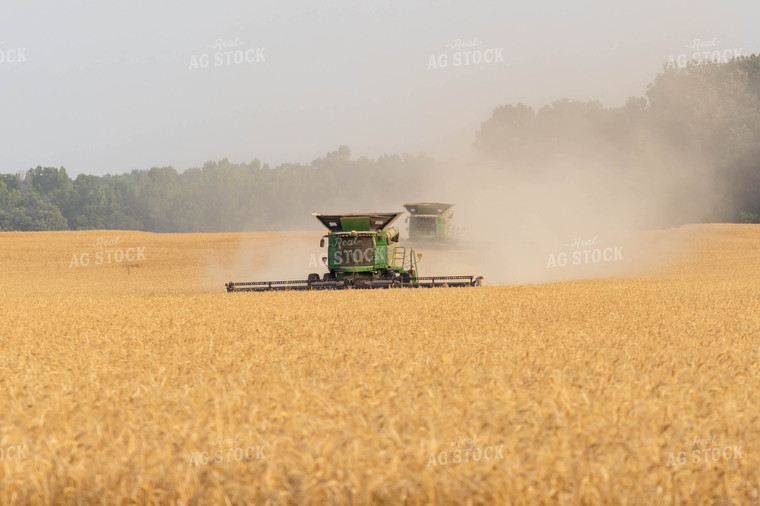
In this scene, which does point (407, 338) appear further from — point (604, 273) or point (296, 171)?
point (296, 171)

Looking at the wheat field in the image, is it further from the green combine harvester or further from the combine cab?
the combine cab

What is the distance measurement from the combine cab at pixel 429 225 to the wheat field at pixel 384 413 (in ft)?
84.9

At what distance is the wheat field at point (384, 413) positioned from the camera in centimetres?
481

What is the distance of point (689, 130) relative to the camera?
268 feet

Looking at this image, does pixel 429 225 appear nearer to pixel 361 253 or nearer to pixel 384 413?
pixel 361 253

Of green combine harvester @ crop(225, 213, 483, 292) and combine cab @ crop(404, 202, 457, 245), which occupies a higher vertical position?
combine cab @ crop(404, 202, 457, 245)

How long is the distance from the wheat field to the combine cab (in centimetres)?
2587

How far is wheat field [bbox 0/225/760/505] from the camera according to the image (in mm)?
4809

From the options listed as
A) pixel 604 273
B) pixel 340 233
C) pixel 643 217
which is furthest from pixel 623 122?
pixel 340 233

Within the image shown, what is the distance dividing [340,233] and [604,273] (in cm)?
1824

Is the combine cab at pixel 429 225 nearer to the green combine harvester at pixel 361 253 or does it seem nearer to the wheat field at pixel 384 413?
Answer: the green combine harvester at pixel 361 253

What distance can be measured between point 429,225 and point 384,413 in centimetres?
3481

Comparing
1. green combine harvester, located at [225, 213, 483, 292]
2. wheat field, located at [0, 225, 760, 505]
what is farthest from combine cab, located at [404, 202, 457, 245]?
wheat field, located at [0, 225, 760, 505]

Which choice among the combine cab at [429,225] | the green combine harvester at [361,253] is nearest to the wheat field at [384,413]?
the green combine harvester at [361,253]
